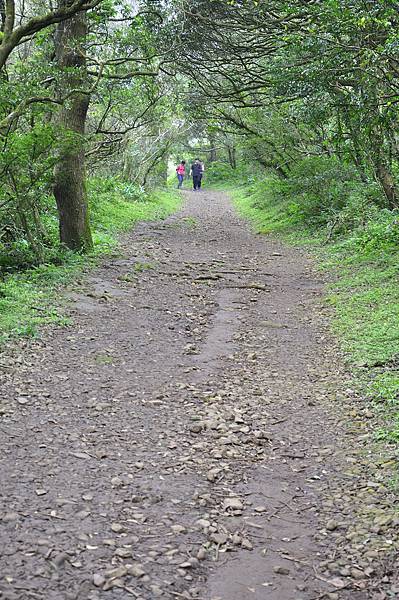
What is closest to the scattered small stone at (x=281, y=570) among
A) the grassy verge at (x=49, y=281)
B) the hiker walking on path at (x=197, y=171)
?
the grassy verge at (x=49, y=281)

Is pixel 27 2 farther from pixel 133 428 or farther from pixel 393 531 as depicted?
pixel 393 531

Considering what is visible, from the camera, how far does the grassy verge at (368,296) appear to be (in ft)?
19.2

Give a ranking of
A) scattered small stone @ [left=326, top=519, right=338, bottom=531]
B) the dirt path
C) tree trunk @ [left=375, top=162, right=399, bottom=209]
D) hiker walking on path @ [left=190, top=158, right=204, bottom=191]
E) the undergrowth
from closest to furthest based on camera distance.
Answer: the dirt path, scattered small stone @ [left=326, top=519, right=338, bottom=531], the undergrowth, tree trunk @ [left=375, top=162, right=399, bottom=209], hiker walking on path @ [left=190, top=158, right=204, bottom=191]

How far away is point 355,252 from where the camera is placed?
12250 mm

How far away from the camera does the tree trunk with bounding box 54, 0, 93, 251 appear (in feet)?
38.2

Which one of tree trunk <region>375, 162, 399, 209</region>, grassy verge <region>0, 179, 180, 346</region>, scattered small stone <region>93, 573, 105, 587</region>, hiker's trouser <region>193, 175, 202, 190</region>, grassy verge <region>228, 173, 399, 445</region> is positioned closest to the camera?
scattered small stone <region>93, 573, 105, 587</region>

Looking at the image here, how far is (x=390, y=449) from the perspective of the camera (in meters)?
4.82

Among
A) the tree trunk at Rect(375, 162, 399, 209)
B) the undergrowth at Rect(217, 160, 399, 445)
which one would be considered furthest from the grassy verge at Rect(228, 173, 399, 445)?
the tree trunk at Rect(375, 162, 399, 209)

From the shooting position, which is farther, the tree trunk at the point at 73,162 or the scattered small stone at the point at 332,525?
the tree trunk at the point at 73,162

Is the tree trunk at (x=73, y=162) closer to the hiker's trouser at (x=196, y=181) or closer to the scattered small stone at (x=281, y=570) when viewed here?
the scattered small stone at (x=281, y=570)

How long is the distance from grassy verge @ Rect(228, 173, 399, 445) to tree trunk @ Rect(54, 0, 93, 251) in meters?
4.82

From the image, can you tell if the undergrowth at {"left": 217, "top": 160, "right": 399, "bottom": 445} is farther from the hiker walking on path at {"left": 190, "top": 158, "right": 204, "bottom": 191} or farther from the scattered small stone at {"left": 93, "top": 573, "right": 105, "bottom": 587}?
the hiker walking on path at {"left": 190, "top": 158, "right": 204, "bottom": 191}

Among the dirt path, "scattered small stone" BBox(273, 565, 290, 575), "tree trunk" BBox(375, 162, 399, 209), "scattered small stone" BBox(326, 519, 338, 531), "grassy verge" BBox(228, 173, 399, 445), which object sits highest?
"tree trunk" BBox(375, 162, 399, 209)

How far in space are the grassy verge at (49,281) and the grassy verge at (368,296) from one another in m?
3.75
